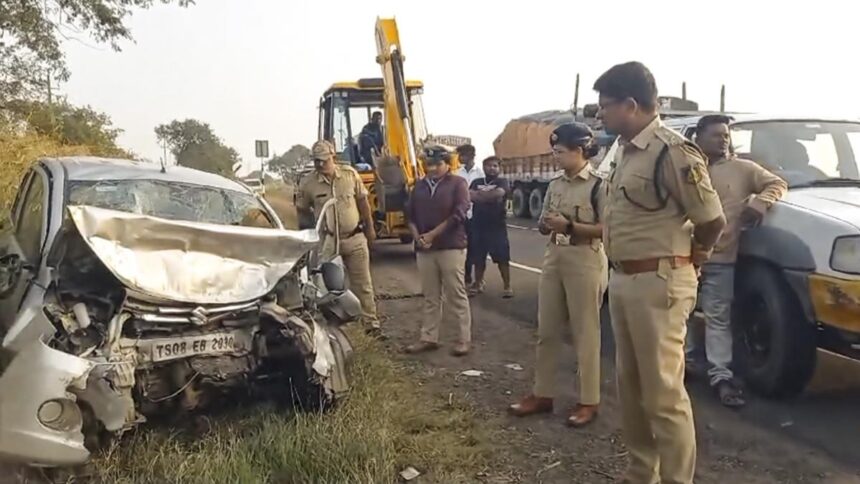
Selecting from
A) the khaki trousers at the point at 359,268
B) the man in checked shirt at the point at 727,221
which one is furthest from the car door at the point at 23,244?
the man in checked shirt at the point at 727,221

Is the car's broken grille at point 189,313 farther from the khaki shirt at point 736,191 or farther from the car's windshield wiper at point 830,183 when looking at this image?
the car's windshield wiper at point 830,183

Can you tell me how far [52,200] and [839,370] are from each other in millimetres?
5569

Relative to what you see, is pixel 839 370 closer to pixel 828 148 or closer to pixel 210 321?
pixel 828 148

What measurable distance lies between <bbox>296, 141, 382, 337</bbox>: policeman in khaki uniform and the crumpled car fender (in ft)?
11.5

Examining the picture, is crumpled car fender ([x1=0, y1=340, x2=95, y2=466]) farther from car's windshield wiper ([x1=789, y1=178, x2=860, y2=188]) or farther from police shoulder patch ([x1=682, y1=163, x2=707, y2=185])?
car's windshield wiper ([x1=789, y1=178, x2=860, y2=188])

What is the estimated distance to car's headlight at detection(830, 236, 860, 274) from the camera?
4422 millimetres

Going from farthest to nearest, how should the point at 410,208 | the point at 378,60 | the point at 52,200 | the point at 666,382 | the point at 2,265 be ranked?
the point at 378,60 < the point at 410,208 < the point at 52,200 < the point at 2,265 < the point at 666,382

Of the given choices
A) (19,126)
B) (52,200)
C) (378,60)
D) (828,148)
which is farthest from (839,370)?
(19,126)

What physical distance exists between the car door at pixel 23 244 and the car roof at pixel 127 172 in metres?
0.17

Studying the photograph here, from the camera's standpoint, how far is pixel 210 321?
4.17m

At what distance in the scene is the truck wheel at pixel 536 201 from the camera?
21047mm

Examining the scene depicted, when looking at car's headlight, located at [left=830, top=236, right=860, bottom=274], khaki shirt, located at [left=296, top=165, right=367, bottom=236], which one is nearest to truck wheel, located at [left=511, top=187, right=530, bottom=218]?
khaki shirt, located at [left=296, top=165, right=367, bottom=236]

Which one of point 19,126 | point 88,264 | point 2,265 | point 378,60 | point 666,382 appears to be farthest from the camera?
point 19,126

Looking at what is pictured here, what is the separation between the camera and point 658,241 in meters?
3.44
